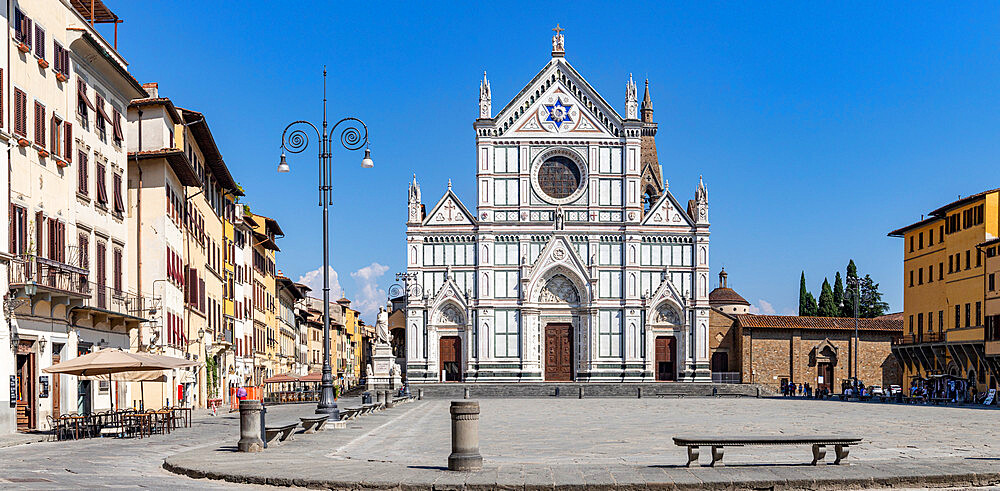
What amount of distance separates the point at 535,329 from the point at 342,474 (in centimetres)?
6554

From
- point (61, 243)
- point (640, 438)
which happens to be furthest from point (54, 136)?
point (640, 438)

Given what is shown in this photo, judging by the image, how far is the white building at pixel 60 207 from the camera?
88.5 feet

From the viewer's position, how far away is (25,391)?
92.1ft

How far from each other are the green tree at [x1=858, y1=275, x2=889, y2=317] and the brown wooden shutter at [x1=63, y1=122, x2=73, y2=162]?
3797 inches

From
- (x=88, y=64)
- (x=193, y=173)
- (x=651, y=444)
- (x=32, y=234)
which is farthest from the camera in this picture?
(x=193, y=173)

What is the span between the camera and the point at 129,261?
3769cm

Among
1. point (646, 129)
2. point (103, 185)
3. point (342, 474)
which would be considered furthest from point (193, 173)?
point (646, 129)

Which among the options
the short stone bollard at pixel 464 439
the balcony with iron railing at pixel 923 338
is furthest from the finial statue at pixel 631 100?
the short stone bollard at pixel 464 439

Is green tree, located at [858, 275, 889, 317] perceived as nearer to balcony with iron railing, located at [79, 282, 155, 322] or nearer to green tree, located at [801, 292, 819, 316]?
green tree, located at [801, 292, 819, 316]

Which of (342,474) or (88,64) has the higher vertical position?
(88,64)

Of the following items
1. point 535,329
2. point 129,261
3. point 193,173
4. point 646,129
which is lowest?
point 535,329

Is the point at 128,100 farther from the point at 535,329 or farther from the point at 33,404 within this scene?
the point at 535,329

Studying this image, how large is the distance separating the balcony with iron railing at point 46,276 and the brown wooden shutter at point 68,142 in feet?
7.75

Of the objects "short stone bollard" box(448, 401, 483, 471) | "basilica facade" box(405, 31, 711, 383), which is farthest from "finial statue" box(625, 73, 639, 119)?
"short stone bollard" box(448, 401, 483, 471)
